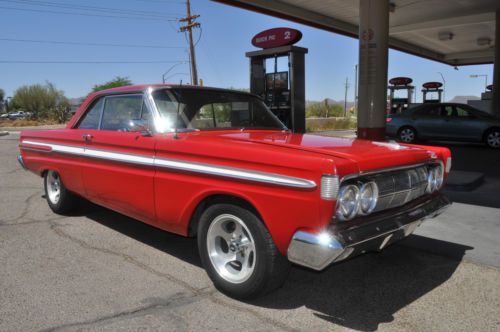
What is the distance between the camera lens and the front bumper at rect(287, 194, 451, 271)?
2.53 metres

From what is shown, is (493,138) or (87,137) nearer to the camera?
(87,137)

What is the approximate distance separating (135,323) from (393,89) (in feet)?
69.5

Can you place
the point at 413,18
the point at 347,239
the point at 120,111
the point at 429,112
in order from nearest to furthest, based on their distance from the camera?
the point at 347,239
the point at 120,111
the point at 429,112
the point at 413,18

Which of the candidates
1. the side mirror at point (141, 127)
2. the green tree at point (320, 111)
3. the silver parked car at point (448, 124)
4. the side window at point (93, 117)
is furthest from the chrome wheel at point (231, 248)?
the green tree at point (320, 111)

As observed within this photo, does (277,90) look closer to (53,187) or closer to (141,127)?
(53,187)

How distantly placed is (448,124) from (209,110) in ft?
37.2

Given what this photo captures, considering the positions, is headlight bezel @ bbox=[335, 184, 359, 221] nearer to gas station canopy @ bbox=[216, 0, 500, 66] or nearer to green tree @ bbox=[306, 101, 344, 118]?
gas station canopy @ bbox=[216, 0, 500, 66]

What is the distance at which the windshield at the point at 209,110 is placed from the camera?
12.5 feet

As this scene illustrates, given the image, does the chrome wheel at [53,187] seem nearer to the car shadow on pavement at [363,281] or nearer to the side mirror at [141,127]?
the car shadow on pavement at [363,281]

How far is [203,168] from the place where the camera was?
3.20 metres

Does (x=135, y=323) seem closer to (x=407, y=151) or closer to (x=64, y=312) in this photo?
(x=64, y=312)

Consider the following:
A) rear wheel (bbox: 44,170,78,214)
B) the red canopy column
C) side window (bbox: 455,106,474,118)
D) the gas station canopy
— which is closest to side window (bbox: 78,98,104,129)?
rear wheel (bbox: 44,170,78,214)

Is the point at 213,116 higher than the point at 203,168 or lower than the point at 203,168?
higher

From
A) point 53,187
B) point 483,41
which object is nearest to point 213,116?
point 53,187
